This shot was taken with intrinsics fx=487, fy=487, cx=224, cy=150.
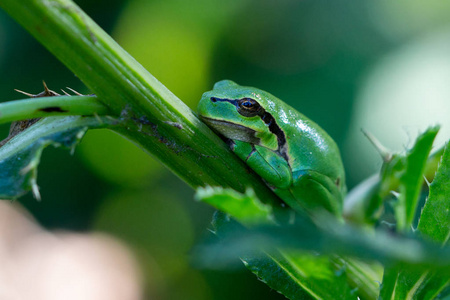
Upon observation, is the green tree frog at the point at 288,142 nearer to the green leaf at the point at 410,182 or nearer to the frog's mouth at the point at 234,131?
the frog's mouth at the point at 234,131

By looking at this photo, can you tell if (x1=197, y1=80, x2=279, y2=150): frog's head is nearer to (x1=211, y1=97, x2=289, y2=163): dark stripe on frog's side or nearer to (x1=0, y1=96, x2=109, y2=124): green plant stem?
(x1=211, y1=97, x2=289, y2=163): dark stripe on frog's side

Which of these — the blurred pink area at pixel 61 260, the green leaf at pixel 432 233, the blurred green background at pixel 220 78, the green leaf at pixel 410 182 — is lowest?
the blurred pink area at pixel 61 260

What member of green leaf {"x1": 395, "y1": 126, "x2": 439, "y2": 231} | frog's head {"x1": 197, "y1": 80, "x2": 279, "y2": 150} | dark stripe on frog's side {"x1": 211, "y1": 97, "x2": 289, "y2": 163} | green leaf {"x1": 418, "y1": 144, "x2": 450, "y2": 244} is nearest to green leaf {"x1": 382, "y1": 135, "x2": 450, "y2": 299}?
green leaf {"x1": 418, "y1": 144, "x2": 450, "y2": 244}

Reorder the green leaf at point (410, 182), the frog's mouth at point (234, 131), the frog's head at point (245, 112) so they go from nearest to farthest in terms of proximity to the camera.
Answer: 1. the green leaf at point (410, 182)
2. the frog's mouth at point (234, 131)
3. the frog's head at point (245, 112)

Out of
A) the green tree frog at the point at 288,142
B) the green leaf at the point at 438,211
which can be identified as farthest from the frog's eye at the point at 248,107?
the green leaf at the point at 438,211

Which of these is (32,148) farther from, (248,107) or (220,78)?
(220,78)

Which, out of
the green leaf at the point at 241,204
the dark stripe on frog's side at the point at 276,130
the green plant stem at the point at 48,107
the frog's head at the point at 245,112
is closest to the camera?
the green leaf at the point at 241,204

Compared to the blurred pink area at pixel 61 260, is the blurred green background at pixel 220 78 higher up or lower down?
higher up
